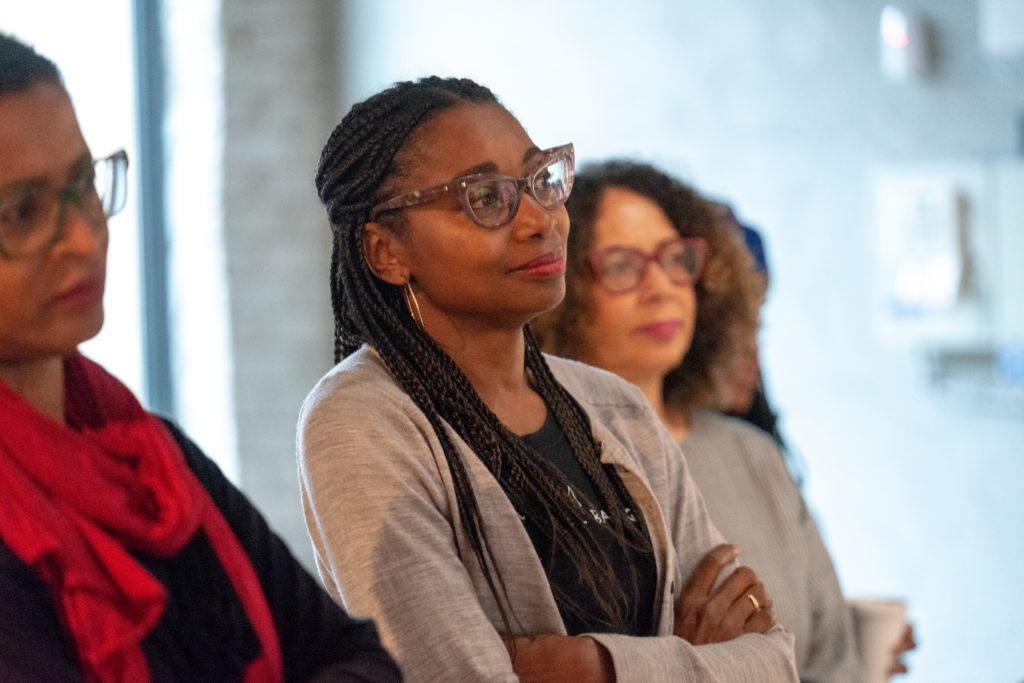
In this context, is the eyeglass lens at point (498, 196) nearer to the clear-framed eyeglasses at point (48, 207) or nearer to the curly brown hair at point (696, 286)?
the clear-framed eyeglasses at point (48, 207)

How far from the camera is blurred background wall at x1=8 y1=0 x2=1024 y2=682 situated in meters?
3.33

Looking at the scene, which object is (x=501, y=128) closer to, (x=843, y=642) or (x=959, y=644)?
(x=843, y=642)

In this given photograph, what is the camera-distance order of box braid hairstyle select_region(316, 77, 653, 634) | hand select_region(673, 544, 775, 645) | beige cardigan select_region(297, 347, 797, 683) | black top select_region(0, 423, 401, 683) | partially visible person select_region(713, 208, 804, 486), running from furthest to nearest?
1. partially visible person select_region(713, 208, 804, 486)
2. hand select_region(673, 544, 775, 645)
3. box braid hairstyle select_region(316, 77, 653, 634)
4. beige cardigan select_region(297, 347, 797, 683)
5. black top select_region(0, 423, 401, 683)

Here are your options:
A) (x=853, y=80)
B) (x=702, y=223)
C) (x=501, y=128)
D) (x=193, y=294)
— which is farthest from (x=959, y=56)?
(x=193, y=294)

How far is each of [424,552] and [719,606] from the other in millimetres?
475

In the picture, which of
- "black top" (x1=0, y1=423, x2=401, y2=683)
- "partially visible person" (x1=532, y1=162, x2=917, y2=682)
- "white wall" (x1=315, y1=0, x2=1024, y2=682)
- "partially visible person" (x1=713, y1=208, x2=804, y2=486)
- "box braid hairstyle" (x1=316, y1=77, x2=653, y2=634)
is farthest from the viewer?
"white wall" (x1=315, y1=0, x2=1024, y2=682)

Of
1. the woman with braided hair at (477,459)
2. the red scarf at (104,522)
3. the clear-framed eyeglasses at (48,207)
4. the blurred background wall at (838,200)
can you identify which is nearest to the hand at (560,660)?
the woman with braided hair at (477,459)

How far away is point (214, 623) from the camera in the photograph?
1022 millimetres

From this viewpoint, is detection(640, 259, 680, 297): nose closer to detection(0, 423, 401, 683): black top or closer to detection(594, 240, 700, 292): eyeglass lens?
detection(594, 240, 700, 292): eyeglass lens

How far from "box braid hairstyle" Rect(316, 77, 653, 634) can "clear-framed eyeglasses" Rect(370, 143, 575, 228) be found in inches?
1.8

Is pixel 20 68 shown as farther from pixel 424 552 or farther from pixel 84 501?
pixel 424 552

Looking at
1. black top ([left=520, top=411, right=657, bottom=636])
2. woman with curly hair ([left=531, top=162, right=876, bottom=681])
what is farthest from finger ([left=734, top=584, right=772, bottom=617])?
woman with curly hair ([left=531, top=162, right=876, bottom=681])

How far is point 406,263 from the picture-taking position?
149 centimetres

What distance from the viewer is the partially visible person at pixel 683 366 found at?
205 centimetres
